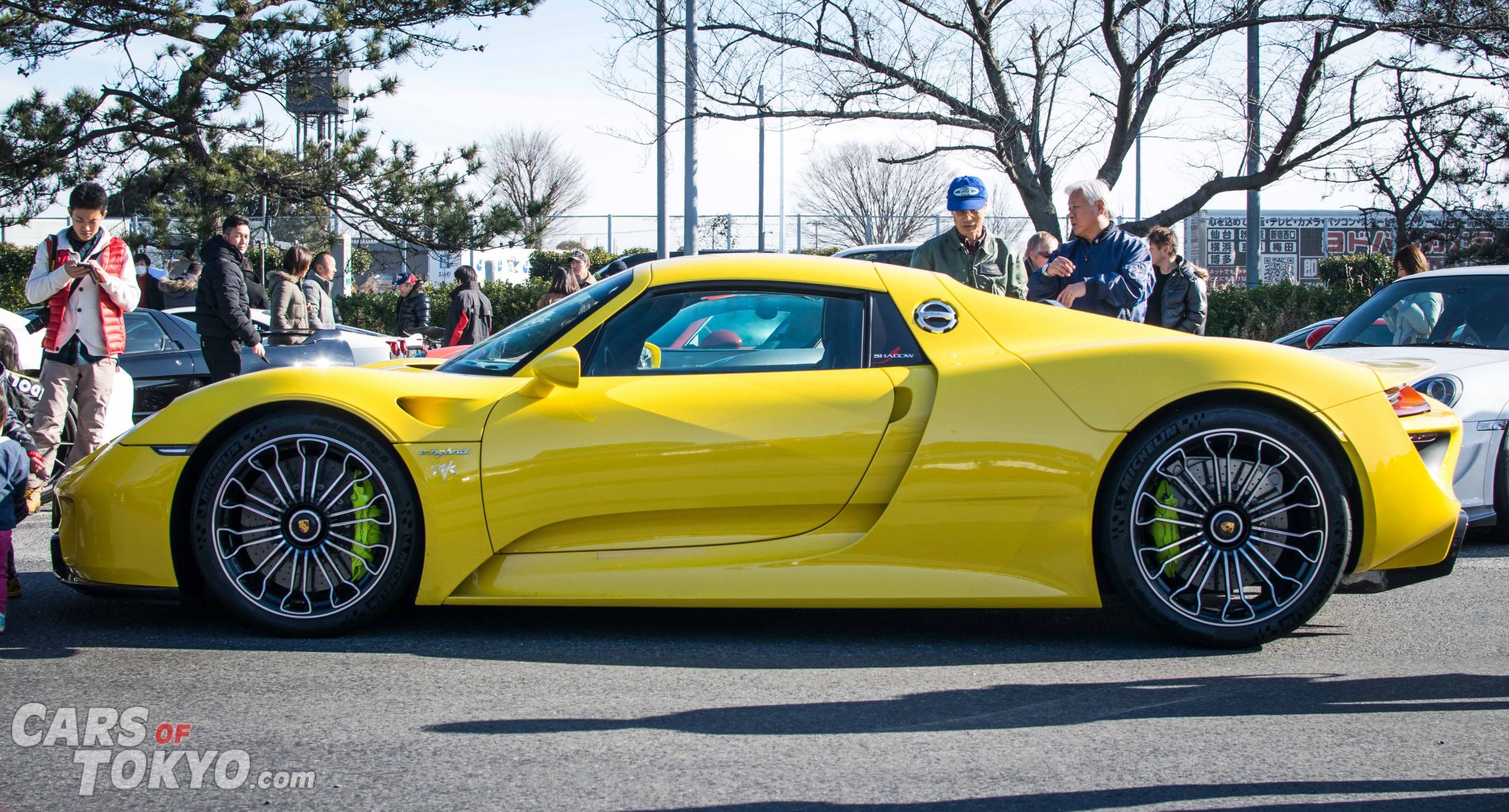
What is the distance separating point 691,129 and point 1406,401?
40.2 feet

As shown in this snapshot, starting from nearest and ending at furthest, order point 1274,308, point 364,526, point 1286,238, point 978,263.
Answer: point 364,526 → point 978,263 → point 1274,308 → point 1286,238

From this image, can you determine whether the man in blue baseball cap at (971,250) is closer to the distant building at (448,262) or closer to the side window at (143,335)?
the side window at (143,335)

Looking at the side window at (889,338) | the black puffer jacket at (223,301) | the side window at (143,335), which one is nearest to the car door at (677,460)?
the side window at (889,338)

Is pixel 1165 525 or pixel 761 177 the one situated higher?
pixel 761 177

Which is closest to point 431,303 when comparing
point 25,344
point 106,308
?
point 25,344

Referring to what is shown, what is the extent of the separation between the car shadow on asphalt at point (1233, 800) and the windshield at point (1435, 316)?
4.65 meters

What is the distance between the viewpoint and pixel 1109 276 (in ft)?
20.3

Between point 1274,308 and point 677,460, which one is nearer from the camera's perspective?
point 677,460

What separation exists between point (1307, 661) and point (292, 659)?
2.99m

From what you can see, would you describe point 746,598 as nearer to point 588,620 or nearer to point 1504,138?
point 588,620

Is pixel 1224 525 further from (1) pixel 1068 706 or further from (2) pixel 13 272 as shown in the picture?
(2) pixel 13 272

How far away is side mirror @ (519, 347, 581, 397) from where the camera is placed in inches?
160

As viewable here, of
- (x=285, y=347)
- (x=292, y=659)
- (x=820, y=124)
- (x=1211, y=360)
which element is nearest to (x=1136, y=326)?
(x=1211, y=360)

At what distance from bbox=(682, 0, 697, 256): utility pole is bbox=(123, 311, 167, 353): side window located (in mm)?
6823
